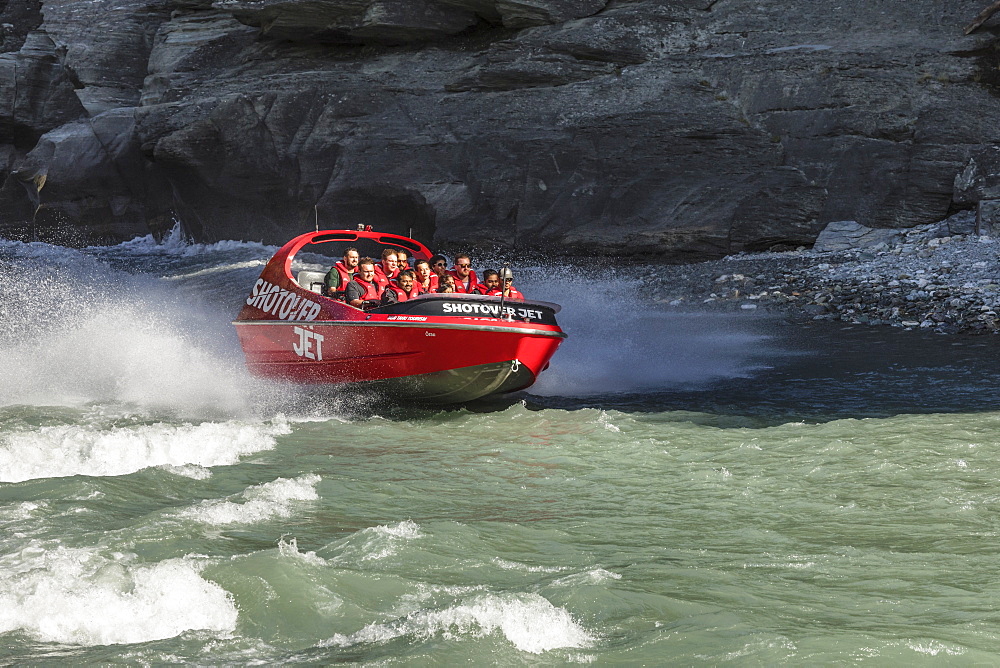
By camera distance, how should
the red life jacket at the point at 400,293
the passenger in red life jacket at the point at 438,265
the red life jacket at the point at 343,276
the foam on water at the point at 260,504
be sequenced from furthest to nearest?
1. the passenger in red life jacket at the point at 438,265
2. the red life jacket at the point at 343,276
3. the red life jacket at the point at 400,293
4. the foam on water at the point at 260,504

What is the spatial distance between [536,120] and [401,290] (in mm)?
13614

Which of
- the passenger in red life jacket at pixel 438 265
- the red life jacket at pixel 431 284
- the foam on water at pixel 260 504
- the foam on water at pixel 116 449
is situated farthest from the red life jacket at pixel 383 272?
the foam on water at pixel 260 504

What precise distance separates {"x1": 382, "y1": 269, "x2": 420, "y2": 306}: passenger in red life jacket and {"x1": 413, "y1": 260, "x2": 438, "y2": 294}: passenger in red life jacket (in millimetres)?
276

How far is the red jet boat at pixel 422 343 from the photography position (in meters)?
9.65

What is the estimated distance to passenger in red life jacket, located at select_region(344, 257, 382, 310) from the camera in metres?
10.4

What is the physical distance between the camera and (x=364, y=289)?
35.7 feet

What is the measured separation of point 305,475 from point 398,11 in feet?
66.5

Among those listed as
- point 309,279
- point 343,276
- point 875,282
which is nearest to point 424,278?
point 343,276

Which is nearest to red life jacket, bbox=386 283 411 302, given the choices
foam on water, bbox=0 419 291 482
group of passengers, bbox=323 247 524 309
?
group of passengers, bbox=323 247 524 309

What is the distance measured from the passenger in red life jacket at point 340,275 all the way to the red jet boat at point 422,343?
0.97 ft

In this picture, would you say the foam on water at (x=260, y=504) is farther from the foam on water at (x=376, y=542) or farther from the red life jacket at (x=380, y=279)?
the red life jacket at (x=380, y=279)

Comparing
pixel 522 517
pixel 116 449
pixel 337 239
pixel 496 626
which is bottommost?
pixel 116 449

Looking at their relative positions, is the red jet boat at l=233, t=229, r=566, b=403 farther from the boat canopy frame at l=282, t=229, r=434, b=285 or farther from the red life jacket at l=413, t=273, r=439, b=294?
the red life jacket at l=413, t=273, r=439, b=294

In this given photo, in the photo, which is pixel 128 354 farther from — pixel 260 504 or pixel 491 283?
pixel 260 504
